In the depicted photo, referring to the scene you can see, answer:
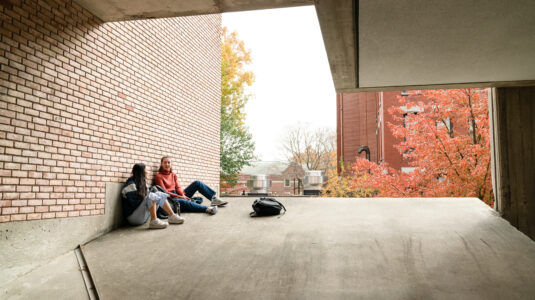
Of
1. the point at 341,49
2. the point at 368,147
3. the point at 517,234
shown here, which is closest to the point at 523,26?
the point at 341,49

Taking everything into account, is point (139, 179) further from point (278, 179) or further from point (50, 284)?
point (278, 179)

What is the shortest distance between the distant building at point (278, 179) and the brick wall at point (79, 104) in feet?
36.6

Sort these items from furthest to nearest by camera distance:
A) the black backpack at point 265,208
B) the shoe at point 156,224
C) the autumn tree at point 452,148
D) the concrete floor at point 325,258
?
1. the autumn tree at point 452,148
2. the black backpack at point 265,208
3. the shoe at point 156,224
4. the concrete floor at point 325,258

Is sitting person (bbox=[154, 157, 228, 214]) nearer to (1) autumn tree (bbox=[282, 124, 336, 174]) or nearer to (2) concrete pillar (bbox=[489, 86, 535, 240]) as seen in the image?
(2) concrete pillar (bbox=[489, 86, 535, 240])

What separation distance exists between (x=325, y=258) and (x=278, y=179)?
40.3m

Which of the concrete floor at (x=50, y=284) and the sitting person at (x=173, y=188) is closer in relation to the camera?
the concrete floor at (x=50, y=284)

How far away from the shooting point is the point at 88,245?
526 cm

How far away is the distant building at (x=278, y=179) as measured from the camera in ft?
70.0

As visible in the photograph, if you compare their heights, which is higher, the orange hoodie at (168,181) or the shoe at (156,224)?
the orange hoodie at (168,181)

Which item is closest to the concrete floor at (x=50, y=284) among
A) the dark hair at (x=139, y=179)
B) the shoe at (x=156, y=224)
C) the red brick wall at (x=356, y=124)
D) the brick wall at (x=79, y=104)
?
the brick wall at (x=79, y=104)

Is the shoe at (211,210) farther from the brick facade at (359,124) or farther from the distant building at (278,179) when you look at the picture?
the brick facade at (359,124)

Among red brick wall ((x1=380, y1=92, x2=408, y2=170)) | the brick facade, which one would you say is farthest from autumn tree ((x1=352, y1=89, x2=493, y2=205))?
the brick facade

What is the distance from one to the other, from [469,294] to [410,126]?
23.6ft

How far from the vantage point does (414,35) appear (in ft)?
14.9
